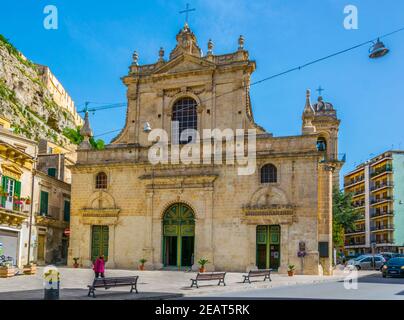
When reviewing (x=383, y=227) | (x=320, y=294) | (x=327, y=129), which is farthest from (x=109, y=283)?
(x=383, y=227)

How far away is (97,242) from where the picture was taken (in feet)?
111

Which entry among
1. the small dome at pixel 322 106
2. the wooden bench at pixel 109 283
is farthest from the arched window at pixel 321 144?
the wooden bench at pixel 109 283

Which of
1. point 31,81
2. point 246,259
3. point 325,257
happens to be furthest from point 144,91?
point 31,81

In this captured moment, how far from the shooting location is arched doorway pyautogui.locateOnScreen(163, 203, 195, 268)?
32.3 meters

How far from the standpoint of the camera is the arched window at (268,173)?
3108 centimetres

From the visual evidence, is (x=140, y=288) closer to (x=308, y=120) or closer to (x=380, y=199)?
(x=308, y=120)

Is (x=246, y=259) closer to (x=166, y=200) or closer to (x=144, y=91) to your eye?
(x=166, y=200)

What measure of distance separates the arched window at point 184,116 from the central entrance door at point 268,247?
8.26m

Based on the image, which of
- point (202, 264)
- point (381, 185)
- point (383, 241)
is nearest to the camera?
point (202, 264)

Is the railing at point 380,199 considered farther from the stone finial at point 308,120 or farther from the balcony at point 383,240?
the stone finial at point 308,120

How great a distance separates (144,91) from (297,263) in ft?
50.4

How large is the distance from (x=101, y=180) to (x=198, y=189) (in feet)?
22.6

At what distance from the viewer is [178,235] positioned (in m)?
32.6

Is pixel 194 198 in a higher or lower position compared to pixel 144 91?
lower
